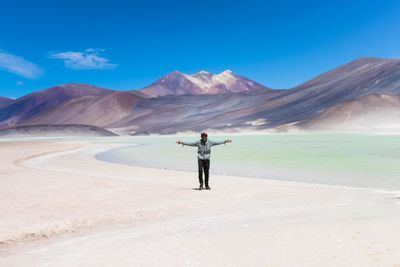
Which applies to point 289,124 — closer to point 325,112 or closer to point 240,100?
point 325,112

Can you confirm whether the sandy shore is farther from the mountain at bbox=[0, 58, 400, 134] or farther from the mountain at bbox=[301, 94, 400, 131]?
the mountain at bbox=[0, 58, 400, 134]

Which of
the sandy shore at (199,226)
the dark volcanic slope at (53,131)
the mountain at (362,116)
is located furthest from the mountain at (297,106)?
the sandy shore at (199,226)

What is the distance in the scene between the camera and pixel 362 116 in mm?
105938

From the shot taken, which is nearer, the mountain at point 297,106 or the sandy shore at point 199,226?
the sandy shore at point 199,226

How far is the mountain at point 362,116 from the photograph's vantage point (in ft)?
333

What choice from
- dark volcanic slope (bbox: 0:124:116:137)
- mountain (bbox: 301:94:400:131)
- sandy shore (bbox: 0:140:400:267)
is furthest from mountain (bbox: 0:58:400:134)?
sandy shore (bbox: 0:140:400:267)

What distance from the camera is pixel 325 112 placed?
114 metres

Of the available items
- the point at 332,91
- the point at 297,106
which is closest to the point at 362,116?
the point at 297,106

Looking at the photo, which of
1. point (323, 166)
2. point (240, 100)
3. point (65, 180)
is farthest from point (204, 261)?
point (240, 100)

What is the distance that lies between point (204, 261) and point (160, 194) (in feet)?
19.4

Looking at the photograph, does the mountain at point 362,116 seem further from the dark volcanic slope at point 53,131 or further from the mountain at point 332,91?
the dark volcanic slope at point 53,131

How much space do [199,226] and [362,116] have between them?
104m

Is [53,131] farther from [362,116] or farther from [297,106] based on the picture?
[362,116]

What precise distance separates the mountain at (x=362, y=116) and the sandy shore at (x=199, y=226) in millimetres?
92432
